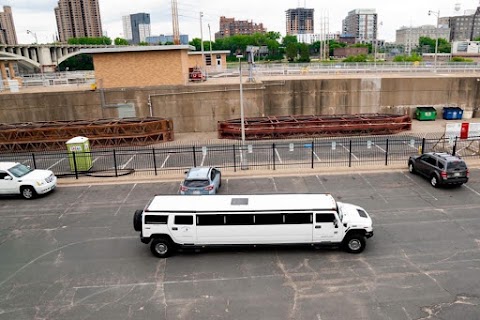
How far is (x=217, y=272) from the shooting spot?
12.1 m

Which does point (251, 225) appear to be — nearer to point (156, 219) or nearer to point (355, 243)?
point (156, 219)

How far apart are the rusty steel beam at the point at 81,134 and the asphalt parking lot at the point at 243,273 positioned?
1383 cm

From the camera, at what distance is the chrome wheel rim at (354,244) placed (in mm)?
12781

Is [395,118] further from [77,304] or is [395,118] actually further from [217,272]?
[77,304]

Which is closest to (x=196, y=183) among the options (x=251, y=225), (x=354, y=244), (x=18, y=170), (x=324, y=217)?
(x=251, y=225)

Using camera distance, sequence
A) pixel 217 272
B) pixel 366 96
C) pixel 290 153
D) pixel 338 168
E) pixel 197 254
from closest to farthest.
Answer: pixel 217 272
pixel 197 254
pixel 338 168
pixel 290 153
pixel 366 96

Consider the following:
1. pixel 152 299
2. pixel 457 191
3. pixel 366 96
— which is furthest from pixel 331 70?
pixel 152 299

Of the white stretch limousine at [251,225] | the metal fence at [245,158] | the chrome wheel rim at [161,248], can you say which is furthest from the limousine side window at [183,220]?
→ the metal fence at [245,158]

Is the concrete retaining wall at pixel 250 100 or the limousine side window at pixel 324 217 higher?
the concrete retaining wall at pixel 250 100

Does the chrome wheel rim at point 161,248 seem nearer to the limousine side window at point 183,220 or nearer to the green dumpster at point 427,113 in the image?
the limousine side window at point 183,220

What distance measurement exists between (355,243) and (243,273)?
383 cm

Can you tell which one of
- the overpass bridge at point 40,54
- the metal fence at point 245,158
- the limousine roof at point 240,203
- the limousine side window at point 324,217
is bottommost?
the metal fence at point 245,158

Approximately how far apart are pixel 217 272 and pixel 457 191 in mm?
12743

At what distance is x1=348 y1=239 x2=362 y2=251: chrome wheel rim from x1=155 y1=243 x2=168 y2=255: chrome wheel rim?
6.02 m
